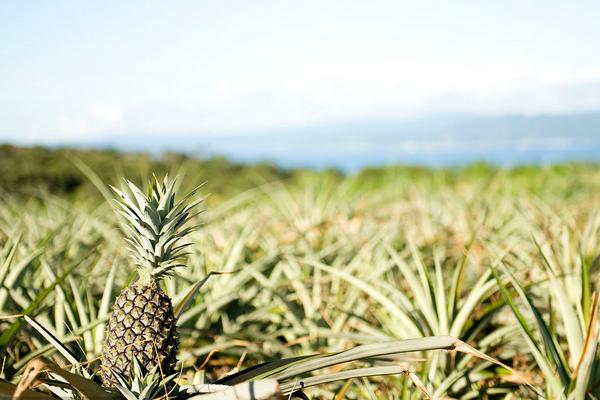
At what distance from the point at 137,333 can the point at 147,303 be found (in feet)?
0.22

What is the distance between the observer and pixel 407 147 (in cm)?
9844

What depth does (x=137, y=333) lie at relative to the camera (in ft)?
3.85

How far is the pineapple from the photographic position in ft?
3.87

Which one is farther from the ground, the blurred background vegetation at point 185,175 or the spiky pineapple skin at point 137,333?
→ the blurred background vegetation at point 185,175

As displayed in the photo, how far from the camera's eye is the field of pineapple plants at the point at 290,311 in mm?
1178

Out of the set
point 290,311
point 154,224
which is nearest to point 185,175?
point 290,311

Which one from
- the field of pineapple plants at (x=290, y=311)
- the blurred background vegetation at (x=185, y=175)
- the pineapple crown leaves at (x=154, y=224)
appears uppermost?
the blurred background vegetation at (x=185, y=175)

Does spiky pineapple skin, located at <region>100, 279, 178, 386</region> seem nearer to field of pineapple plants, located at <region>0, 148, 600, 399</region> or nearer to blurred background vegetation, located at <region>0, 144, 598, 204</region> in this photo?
field of pineapple plants, located at <region>0, 148, 600, 399</region>

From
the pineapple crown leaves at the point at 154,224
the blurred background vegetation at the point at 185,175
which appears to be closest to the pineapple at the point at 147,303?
the pineapple crown leaves at the point at 154,224

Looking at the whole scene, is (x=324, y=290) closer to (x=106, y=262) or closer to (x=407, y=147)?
(x=106, y=262)

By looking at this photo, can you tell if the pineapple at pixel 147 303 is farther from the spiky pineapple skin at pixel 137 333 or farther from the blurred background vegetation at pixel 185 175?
the blurred background vegetation at pixel 185 175

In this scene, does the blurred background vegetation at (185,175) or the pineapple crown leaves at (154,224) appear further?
the blurred background vegetation at (185,175)

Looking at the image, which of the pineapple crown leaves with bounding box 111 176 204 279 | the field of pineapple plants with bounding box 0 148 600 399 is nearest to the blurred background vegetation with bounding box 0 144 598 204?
the field of pineapple plants with bounding box 0 148 600 399

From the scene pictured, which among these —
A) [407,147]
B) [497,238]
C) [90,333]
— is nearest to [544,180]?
[497,238]
